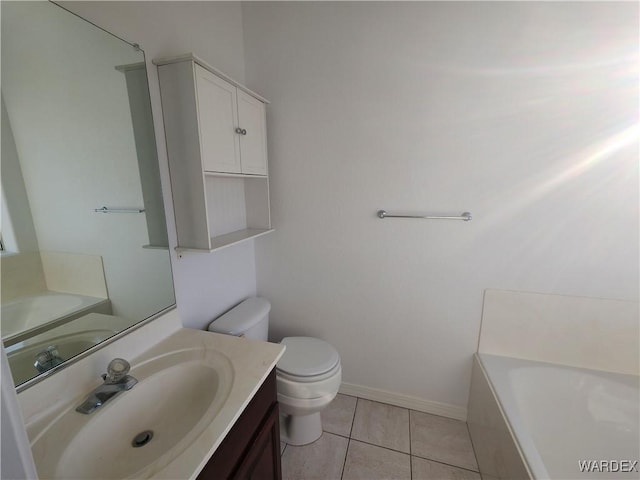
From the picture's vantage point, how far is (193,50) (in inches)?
50.8

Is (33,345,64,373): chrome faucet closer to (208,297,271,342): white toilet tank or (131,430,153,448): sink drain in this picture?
(131,430,153,448): sink drain

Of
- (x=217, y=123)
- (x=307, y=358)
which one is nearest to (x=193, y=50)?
(x=217, y=123)

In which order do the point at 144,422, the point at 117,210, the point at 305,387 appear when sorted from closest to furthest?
1. the point at 144,422
2. the point at 117,210
3. the point at 305,387

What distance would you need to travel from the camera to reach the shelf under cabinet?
1201 mm

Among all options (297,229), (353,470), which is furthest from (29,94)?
(353,470)

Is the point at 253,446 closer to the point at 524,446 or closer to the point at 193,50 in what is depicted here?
the point at 524,446

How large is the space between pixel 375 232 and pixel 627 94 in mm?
1254

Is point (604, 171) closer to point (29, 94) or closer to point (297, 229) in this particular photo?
point (297, 229)

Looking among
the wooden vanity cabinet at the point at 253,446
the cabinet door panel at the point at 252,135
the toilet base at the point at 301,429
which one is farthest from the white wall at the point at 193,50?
the toilet base at the point at 301,429

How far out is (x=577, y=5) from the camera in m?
1.24

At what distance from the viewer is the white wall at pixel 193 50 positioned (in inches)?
39.1

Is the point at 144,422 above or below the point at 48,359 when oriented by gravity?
below

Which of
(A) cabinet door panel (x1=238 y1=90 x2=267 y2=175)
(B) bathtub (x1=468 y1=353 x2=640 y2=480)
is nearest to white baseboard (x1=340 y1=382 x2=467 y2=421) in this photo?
(B) bathtub (x1=468 y1=353 x2=640 y2=480)

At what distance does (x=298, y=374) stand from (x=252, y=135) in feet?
4.08
